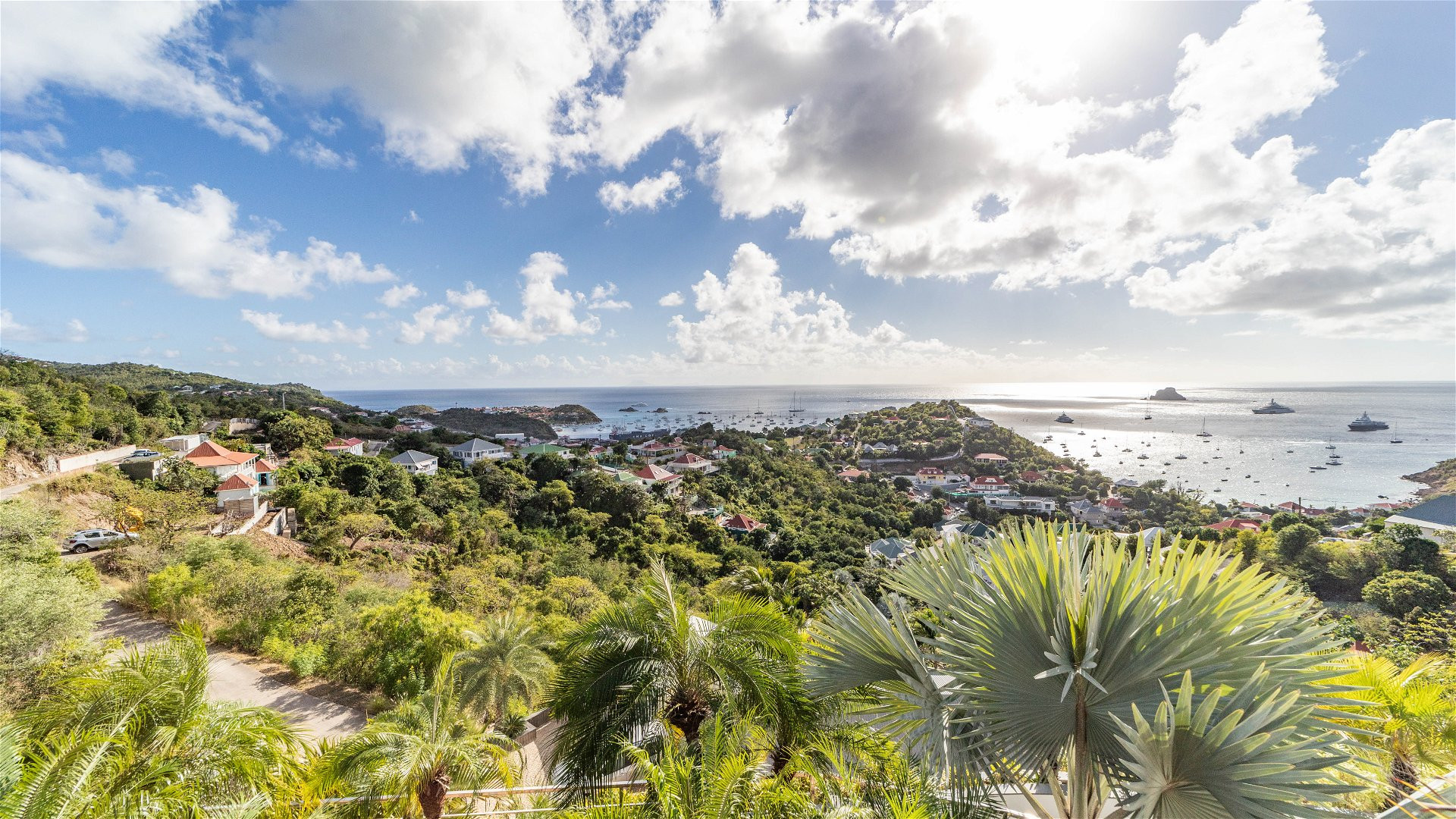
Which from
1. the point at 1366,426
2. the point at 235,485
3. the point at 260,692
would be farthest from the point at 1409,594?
the point at 1366,426

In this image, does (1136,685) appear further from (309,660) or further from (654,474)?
(654,474)

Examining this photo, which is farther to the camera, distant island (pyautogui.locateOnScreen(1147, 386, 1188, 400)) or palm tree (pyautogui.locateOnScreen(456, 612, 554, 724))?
distant island (pyautogui.locateOnScreen(1147, 386, 1188, 400))

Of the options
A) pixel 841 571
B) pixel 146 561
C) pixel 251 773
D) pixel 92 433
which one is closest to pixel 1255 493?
pixel 841 571

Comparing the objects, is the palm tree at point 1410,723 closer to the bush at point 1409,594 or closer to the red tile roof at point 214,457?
the bush at point 1409,594

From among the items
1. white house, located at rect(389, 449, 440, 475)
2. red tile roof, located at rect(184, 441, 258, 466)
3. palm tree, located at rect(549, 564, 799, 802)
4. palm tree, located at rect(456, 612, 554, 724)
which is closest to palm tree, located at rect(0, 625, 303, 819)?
palm tree, located at rect(549, 564, 799, 802)

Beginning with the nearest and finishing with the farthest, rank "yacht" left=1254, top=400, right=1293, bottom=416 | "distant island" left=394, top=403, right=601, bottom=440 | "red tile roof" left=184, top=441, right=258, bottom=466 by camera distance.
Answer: "red tile roof" left=184, top=441, right=258, bottom=466 < "distant island" left=394, top=403, right=601, bottom=440 < "yacht" left=1254, top=400, right=1293, bottom=416

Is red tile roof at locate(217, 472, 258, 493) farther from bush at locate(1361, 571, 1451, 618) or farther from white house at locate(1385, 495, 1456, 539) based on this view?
white house at locate(1385, 495, 1456, 539)
